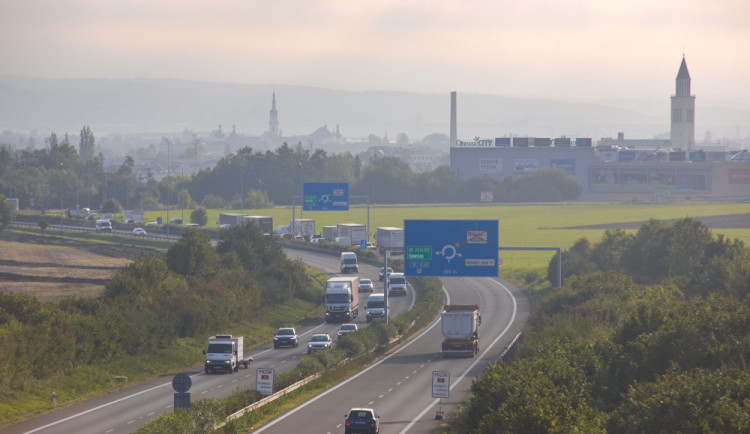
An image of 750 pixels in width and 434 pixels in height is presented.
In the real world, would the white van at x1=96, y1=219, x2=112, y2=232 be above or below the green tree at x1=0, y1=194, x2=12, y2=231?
below

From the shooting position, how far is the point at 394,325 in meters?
66.9

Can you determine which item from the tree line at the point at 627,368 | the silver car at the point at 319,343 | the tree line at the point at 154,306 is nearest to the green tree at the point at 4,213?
the tree line at the point at 154,306

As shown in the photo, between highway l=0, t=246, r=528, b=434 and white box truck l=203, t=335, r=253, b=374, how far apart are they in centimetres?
59

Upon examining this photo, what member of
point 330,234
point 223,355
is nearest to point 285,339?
point 223,355

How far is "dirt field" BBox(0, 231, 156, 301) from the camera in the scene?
82.0m

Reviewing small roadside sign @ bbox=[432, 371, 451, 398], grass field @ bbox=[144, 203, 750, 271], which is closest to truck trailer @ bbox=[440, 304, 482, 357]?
small roadside sign @ bbox=[432, 371, 451, 398]

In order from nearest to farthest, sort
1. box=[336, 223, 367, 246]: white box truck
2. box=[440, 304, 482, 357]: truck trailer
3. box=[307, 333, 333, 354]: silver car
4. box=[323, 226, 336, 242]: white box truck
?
1. box=[440, 304, 482, 357]: truck trailer
2. box=[307, 333, 333, 354]: silver car
3. box=[336, 223, 367, 246]: white box truck
4. box=[323, 226, 336, 242]: white box truck

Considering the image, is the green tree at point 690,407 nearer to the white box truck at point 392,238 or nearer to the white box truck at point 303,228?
the white box truck at point 392,238

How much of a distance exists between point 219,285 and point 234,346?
2115 centimetres

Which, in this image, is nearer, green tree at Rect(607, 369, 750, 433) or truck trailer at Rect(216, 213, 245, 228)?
green tree at Rect(607, 369, 750, 433)

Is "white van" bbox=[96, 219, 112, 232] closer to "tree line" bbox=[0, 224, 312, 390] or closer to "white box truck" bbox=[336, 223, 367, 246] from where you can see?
"white box truck" bbox=[336, 223, 367, 246]

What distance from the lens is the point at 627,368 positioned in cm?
3875

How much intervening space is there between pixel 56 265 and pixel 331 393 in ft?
201

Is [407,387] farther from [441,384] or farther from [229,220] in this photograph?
[229,220]
